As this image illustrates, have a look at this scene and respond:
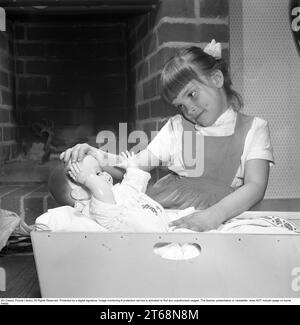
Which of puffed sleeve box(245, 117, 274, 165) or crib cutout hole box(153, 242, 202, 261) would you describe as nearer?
crib cutout hole box(153, 242, 202, 261)

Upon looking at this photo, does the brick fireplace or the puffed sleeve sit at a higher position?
the brick fireplace

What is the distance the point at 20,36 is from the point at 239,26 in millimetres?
468

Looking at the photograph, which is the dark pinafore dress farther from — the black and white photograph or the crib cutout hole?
the crib cutout hole

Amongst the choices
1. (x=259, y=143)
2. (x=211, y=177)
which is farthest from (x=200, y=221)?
(x=259, y=143)

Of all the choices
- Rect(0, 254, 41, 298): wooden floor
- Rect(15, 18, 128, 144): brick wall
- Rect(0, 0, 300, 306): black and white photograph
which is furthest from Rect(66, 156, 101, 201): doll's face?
Rect(0, 254, 41, 298): wooden floor

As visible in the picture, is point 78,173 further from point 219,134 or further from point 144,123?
point 219,134

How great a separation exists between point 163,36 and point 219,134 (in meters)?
0.24

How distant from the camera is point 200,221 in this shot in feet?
2.79

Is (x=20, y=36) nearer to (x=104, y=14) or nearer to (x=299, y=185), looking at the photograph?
(x=104, y=14)

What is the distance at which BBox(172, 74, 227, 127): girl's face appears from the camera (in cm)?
87

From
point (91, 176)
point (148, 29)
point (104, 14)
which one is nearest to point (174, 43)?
point (148, 29)

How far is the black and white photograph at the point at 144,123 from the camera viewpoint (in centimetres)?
84

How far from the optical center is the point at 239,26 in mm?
902

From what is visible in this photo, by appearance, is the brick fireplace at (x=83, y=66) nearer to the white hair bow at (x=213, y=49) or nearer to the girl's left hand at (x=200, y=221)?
the white hair bow at (x=213, y=49)
